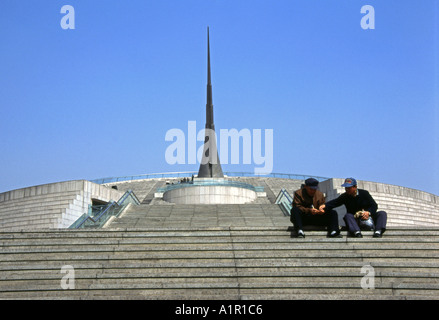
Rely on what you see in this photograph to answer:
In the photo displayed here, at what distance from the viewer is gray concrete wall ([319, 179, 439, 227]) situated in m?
23.4

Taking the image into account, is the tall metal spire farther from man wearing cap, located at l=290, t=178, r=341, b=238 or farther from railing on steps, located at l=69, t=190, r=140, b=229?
man wearing cap, located at l=290, t=178, r=341, b=238

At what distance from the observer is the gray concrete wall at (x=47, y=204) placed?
21891 mm

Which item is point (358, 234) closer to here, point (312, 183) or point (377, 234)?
point (377, 234)

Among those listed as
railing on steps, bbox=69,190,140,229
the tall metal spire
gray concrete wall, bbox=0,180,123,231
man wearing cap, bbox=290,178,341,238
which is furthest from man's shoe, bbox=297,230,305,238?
the tall metal spire

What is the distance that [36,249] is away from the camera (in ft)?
34.0

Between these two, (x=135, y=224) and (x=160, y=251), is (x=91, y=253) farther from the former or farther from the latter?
(x=135, y=224)

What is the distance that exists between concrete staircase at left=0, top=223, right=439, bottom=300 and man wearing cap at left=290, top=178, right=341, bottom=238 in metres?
0.20

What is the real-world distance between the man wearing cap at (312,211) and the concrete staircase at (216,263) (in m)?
0.20

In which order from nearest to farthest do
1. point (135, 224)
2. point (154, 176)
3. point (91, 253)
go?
1. point (91, 253)
2. point (135, 224)
3. point (154, 176)

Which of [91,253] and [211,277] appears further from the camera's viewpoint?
[91,253]

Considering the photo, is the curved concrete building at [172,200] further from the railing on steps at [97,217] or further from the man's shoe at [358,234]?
the man's shoe at [358,234]

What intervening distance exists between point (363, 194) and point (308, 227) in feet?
3.99

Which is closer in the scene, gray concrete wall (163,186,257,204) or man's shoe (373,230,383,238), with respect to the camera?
man's shoe (373,230,383,238)

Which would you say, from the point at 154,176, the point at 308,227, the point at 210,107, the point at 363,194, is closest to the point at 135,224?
the point at 308,227
